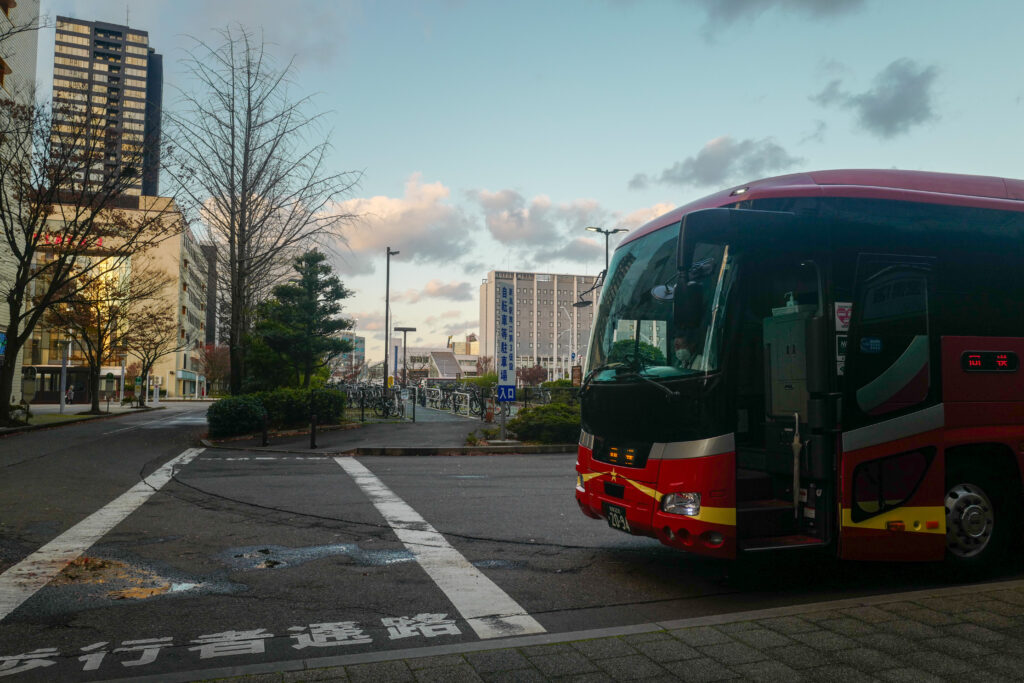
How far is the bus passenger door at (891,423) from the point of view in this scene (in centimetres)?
560

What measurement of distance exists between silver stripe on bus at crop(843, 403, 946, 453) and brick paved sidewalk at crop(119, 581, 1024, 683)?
1188 millimetres

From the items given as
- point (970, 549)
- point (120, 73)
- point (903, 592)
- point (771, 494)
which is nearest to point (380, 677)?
point (771, 494)

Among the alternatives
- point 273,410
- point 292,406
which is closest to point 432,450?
point 292,406

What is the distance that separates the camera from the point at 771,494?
18.9ft

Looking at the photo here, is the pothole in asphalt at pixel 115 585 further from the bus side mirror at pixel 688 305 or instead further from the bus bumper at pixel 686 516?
the bus side mirror at pixel 688 305

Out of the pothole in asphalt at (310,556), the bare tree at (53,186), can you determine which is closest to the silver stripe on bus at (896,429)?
the pothole in asphalt at (310,556)

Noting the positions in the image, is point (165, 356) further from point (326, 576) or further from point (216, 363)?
point (326, 576)

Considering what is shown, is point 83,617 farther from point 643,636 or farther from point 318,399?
point 318,399

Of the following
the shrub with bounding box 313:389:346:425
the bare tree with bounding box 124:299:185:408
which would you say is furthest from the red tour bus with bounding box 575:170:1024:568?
the bare tree with bounding box 124:299:185:408

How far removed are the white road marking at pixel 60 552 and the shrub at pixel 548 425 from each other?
34.2ft

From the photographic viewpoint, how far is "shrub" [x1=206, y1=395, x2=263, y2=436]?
69.3 feet

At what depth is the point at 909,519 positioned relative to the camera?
5691mm

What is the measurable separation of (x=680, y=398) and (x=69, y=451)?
16.8m

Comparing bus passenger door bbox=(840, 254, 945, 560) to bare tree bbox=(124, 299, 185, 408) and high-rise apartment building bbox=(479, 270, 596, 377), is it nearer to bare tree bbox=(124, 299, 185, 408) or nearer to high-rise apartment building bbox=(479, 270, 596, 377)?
bare tree bbox=(124, 299, 185, 408)
